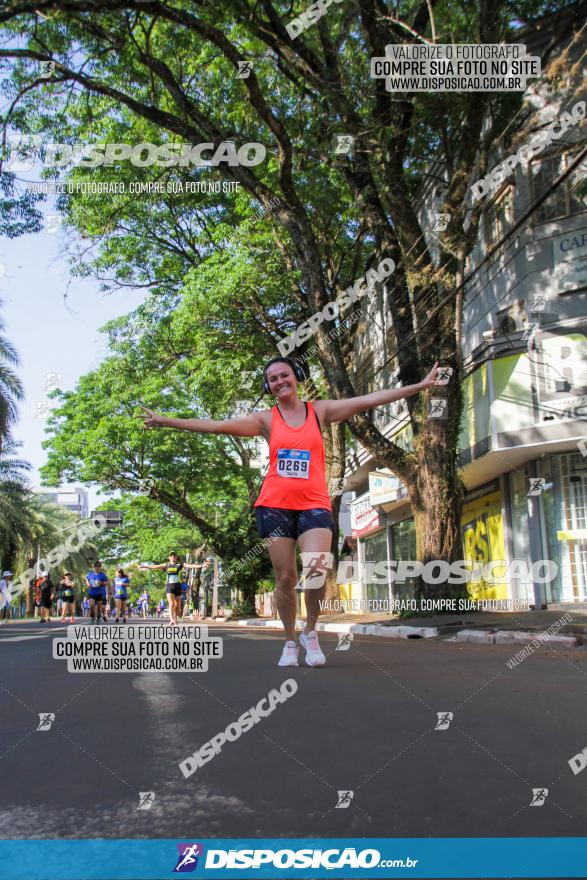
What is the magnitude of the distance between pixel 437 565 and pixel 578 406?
4.95m

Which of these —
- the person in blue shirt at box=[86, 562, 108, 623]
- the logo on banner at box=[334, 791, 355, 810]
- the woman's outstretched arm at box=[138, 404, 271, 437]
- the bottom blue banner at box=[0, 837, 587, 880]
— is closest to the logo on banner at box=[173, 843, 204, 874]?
the bottom blue banner at box=[0, 837, 587, 880]

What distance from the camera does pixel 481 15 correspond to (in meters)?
12.6

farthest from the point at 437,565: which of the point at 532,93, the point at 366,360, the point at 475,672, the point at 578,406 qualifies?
the point at 366,360

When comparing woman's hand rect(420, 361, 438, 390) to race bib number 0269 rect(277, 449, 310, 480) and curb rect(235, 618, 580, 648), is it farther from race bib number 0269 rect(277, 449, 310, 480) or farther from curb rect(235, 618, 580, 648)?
curb rect(235, 618, 580, 648)

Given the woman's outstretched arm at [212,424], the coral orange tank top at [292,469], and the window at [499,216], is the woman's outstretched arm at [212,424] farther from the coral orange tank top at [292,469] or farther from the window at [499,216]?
the window at [499,216]

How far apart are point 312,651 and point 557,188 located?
13668 millimetres

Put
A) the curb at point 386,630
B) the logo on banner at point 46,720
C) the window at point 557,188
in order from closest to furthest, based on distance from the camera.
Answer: the logo on banner at point 46,720
the curb at point 386,630
the window at point 557,188

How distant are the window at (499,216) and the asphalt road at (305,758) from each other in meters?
14.5

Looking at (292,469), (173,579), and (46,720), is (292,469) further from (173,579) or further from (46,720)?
(173,579)

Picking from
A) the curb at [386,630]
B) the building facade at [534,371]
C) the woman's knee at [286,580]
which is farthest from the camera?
the building facade at [534,371]

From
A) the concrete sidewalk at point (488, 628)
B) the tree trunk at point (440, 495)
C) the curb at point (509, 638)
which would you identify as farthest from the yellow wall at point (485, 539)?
the curb at point (509, 638)

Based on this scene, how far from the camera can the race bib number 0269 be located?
5957 mm

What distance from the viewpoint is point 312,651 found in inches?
251

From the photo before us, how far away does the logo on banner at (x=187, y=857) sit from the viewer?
190cm
